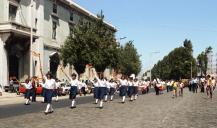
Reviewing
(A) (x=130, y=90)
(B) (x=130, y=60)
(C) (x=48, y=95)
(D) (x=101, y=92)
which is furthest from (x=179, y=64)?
(C) (x=48, y=95)

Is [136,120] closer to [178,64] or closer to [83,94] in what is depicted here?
[83,94]

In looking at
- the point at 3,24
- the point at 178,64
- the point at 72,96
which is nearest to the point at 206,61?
the point at 178,64

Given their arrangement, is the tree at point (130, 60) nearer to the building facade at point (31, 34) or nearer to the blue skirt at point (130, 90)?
the building facade at point (31, 34)

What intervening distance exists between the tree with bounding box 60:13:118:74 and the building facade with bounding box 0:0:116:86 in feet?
9.17

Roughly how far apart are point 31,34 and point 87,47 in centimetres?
1124

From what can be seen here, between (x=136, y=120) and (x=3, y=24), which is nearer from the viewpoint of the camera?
(x=136, y=120)

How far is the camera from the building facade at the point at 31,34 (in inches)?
1708

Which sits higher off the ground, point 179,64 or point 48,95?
point 179,64

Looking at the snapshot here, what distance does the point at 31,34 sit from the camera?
1672 inches


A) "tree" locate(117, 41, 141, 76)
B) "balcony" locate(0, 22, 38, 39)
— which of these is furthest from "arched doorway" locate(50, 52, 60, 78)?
"tree" locate(117, 41, 141, 76)

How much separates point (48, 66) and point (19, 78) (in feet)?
22.1

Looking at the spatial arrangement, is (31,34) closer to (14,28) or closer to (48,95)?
(14,28)

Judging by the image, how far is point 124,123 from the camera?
51.9 feet

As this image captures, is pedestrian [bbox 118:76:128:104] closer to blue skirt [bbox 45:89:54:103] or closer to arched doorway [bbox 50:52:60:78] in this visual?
blue skirt [bbox 45:89:54:103]
